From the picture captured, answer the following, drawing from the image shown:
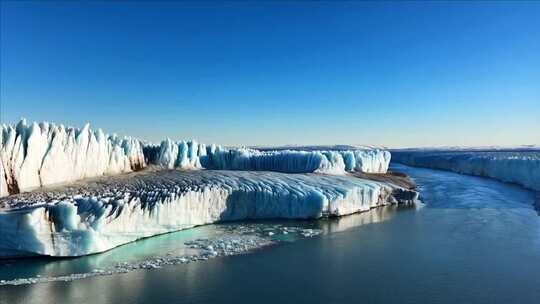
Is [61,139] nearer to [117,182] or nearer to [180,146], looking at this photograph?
[117,182]

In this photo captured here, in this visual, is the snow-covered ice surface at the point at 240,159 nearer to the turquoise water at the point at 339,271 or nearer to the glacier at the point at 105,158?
the glacier at the point at 105,158

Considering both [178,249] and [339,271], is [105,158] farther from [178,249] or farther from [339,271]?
[339,271]

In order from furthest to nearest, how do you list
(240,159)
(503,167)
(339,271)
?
(503,167) → (240,159) → (339,271)

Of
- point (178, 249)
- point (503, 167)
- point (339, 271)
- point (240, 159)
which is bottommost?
point (339, 271)

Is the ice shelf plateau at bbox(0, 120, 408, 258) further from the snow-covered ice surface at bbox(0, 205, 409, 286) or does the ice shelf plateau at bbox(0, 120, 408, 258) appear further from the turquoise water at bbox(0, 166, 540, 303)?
the turquoise water at bbox(0, 166, 540, 303)

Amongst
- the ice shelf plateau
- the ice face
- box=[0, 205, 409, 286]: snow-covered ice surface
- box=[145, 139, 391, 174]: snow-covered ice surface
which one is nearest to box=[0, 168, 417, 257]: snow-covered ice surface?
the ice shelf plateau

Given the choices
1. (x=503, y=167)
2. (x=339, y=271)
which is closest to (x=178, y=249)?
(x=339, y=271)
